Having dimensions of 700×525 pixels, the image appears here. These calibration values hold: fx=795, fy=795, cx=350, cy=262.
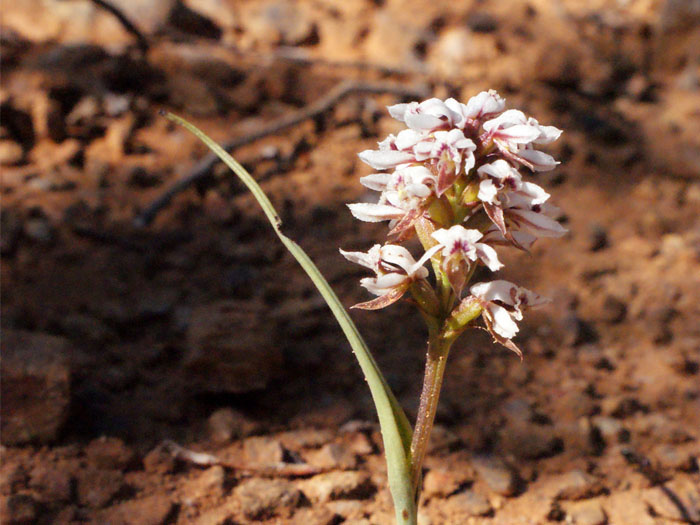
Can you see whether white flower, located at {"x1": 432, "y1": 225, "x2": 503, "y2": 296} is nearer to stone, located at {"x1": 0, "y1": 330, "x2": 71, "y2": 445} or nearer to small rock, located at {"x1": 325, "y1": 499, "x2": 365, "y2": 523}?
small rock, located at {"x1": 325, "y1": 499, "x2": 365, "y2": 523}

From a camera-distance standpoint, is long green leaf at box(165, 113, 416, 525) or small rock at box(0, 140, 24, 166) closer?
long green leaf at box(165, 113, 416, 525)

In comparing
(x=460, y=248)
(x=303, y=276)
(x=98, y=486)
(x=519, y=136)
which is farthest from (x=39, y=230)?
(x=519, y=136)

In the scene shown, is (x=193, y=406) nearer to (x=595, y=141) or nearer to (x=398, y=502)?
(x=398, y=502)

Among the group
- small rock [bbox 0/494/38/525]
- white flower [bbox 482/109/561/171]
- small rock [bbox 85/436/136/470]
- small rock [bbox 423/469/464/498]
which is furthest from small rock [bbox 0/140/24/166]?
white flower [bbox 482/109/561/171]

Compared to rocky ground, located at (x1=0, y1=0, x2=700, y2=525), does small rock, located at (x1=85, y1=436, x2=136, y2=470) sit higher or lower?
lower

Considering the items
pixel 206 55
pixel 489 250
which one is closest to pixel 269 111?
pixel 206 55

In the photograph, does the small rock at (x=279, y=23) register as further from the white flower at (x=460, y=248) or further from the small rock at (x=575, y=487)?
the white flower at (x=460, y=248)

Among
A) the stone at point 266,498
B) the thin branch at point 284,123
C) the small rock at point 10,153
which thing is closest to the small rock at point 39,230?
the thin branch at point 284,123
